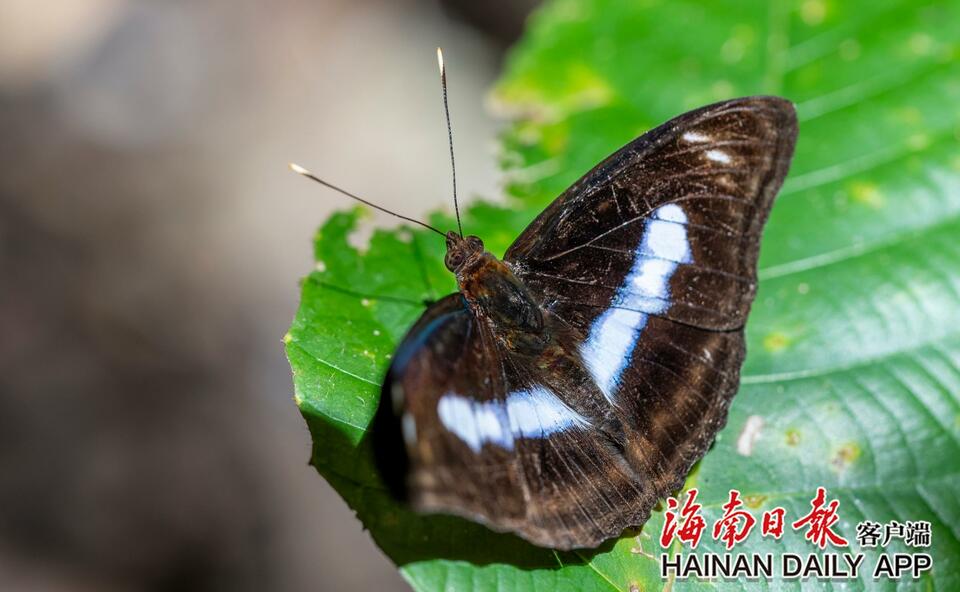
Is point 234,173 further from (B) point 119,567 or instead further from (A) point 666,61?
(A) point 666,61

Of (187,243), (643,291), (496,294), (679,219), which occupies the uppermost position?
(187,243)

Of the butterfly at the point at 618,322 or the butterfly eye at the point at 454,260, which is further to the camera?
the butterfly eye at the point at 454,260

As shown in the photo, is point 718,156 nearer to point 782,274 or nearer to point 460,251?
point 782,274

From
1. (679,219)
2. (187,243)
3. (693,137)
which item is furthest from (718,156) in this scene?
(187,243)

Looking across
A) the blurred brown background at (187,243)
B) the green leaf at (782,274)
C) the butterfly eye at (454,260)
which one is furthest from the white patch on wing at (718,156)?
the blurred brown background at (187,243)

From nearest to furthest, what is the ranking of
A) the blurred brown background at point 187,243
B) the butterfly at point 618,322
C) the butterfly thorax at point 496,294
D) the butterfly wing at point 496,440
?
the butterfly wing at point 496,440 < the butterfly at point 618,322 < the butterfly thorax at point 496,294 < the blurred brown background at point 187,243

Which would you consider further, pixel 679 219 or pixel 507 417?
pixel 679 219

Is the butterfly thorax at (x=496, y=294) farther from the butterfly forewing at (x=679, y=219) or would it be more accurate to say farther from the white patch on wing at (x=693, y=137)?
the white patch on wing at (x=693, y=137)
